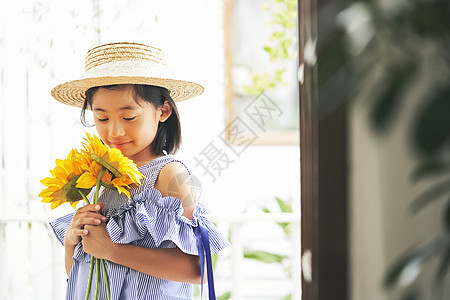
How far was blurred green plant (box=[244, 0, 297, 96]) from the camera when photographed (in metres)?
2.26

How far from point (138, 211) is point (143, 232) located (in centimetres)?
8

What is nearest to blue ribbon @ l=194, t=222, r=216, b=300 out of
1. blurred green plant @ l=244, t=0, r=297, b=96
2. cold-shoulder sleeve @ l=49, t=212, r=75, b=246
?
cold-shoulder sleeve @ l=49, t=212, r=75, b=246

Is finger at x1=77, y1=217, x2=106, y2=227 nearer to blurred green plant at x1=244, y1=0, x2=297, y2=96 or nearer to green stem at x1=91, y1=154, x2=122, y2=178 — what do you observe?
green stem at x1=91, y1=154, x2=122, y2=178

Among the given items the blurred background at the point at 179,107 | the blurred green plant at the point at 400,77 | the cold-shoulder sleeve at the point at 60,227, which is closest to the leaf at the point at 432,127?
the blurred green plant at the point at 400,77

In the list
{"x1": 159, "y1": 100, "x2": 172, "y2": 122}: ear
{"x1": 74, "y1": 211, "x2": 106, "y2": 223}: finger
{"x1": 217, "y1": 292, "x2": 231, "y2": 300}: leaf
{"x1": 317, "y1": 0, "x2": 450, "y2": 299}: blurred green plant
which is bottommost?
{"x1": 217, "y1": 292, "x2": 231, "y2": 300}: leaf

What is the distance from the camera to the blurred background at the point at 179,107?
2.07 m

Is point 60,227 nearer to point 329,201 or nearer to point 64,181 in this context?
point 64,181

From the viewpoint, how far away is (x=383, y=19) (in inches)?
13.1

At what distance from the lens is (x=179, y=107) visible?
6.93 feet

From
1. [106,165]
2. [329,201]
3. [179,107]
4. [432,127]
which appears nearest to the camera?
[432,127]

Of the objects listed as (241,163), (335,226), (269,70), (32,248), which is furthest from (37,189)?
(335,226)

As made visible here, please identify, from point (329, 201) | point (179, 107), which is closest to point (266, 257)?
point (179, 107)

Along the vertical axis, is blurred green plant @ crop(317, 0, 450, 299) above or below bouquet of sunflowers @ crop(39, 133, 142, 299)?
above

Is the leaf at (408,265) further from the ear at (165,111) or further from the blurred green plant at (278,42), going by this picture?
the blurred green plant at (278,42)
